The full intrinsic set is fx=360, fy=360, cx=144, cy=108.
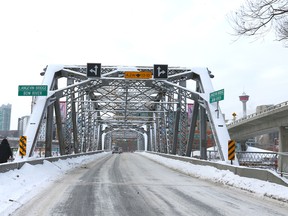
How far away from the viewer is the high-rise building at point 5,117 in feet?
292

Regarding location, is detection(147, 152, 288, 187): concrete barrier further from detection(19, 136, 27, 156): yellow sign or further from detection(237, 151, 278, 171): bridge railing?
detection(19, 136, 27, 156): yellow sign

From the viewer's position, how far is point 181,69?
93.6 ft

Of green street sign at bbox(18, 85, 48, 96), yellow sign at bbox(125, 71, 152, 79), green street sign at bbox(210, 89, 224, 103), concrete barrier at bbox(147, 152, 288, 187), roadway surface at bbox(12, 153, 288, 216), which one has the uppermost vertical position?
yellow sign at bbox(125, 71, 152, 79)

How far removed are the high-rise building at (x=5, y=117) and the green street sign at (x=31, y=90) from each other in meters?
71.9

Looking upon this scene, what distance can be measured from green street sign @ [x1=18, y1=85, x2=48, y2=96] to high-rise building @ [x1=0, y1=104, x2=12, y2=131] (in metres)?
71.9

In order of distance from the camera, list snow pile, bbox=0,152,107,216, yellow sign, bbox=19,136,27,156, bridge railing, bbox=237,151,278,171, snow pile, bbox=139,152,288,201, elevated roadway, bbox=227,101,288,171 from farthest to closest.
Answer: elevated roadway, bbox=227,101,288,171
bridge railing, bbox=237,151,278,171
yellow sign, bbox=19,136,27,156
snow pile, bbox=139,152,288,201
snow pile, bbox=0,152,107,216

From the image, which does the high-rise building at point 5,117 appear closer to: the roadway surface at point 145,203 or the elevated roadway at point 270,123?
the elevated roadway at point 270,123

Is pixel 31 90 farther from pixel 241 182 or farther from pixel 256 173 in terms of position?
pixel 256 173

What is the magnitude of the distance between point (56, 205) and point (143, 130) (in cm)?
7314

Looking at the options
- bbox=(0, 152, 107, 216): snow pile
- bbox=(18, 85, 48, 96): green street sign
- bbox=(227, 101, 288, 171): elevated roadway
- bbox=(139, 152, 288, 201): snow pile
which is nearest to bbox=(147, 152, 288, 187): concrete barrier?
bbox=(139, 152, 288, 201): snow pile

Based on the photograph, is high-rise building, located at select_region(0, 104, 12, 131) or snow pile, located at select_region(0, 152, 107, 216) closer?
snow pile, located at select_region(0, 152, 107, 216)

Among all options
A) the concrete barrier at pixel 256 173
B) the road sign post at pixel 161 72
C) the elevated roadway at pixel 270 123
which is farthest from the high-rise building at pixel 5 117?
the concrete barrier at pixel 256 173

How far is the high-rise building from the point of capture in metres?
89.1

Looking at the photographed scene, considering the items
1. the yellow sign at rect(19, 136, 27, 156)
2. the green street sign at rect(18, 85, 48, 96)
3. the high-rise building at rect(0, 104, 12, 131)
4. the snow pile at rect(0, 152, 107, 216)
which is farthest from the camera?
the high-rise building at rect(0, 104, 12, 131)
